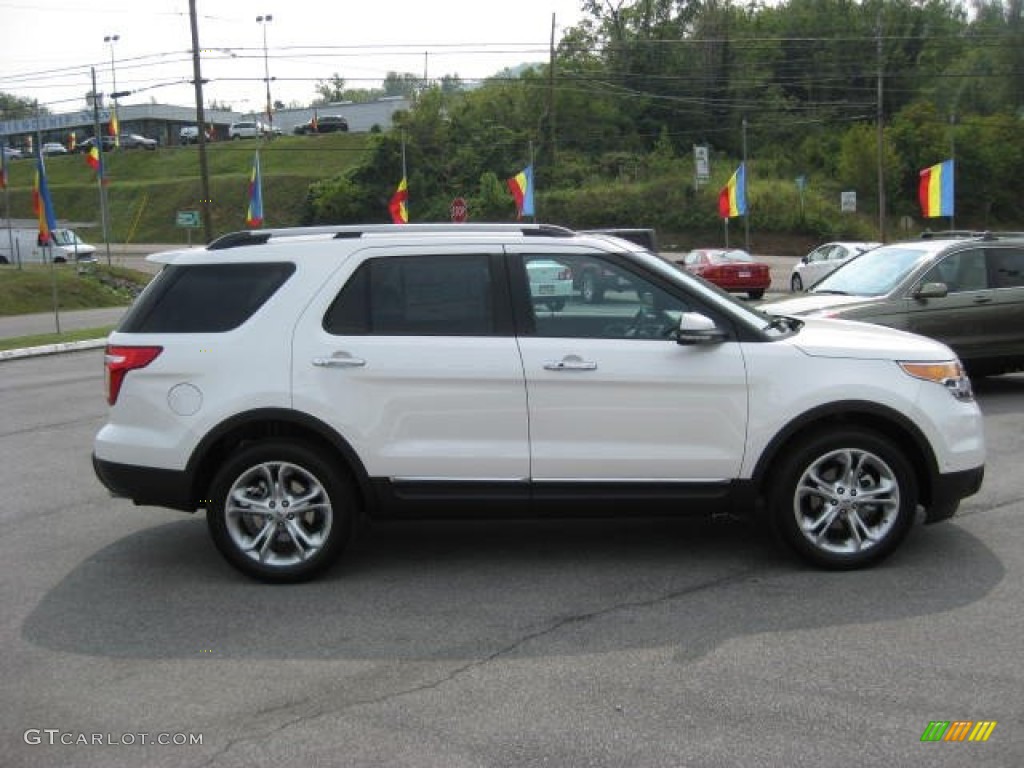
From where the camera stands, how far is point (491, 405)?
5301 millimetres

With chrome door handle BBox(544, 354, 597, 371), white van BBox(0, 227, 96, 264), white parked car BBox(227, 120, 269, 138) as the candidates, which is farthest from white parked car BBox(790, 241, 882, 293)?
white parked car BBox(227, 120, 269, 138)

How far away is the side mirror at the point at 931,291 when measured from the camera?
10.3m

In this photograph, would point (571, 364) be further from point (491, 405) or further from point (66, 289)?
point (66, 289)

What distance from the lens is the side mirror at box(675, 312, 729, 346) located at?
17.0 feet

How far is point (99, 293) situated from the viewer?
3428 cm

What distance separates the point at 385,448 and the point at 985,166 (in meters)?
74.6

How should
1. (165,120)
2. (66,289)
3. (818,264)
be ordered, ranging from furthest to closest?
(165,120) < (66,289) < (818,264)

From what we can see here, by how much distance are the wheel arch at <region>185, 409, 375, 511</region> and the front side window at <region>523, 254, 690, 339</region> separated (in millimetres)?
1222

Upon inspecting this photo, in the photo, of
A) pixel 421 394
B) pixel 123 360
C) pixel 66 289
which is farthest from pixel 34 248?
pixel 421 394

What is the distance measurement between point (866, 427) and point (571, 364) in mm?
1666

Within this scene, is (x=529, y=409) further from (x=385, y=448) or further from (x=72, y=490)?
(x=72, y=490)

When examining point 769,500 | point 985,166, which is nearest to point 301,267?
point 769,500

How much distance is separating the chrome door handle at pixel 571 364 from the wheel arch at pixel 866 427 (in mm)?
1034

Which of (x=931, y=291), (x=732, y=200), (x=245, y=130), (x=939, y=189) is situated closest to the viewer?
(x=931, y=291)
